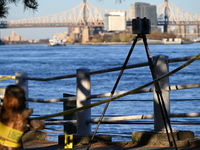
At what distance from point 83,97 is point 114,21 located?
5249 inches

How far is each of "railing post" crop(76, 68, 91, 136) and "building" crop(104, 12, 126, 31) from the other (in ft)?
416

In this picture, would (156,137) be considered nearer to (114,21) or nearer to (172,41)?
(114,21)

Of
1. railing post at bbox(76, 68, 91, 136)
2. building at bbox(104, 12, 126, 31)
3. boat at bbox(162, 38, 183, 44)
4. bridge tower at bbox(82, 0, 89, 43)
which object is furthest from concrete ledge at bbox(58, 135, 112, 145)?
boat at bbox(162, 38, 183, 44)

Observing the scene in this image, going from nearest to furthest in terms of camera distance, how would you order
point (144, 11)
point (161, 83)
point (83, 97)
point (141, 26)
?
point (141, 26), point (161, 83), point (83, 97), point (144, 11)

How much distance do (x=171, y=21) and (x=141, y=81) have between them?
98.3m

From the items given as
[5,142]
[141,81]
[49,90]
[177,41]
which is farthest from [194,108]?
[177,41]

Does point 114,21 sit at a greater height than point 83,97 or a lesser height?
lesser

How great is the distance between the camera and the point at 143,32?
5.92m

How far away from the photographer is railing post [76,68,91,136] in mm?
7031

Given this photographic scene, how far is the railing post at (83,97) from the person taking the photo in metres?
7.03

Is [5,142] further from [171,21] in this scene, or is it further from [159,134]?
[171,21]

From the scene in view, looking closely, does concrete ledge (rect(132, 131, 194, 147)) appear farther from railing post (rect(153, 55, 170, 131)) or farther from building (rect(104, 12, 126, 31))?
building (rect(104, 12, 126, 31))

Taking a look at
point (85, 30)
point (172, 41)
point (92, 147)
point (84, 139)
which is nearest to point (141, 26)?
point (92, 147)

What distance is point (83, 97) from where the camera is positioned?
706cm
